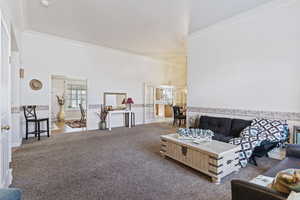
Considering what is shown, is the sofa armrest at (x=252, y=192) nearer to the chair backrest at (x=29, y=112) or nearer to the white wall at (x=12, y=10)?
the white wall at (x=12, y=10)

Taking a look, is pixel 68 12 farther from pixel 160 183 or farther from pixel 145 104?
pixel 145 104

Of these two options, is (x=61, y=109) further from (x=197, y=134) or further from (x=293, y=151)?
(x=293, y=151)

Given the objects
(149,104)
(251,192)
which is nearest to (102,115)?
(149,104)

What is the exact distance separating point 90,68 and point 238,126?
5178mm

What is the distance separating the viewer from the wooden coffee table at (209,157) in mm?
2145

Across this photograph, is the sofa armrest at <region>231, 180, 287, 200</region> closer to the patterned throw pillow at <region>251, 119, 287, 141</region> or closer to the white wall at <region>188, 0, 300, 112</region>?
the patterned throw pillow at <region>251, 119, 287, 141</region>

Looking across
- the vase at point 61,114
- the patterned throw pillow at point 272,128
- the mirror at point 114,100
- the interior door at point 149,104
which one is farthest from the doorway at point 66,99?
the patterned throw pillow at point 272,128

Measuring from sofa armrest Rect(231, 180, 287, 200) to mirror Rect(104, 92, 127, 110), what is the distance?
18.2ft

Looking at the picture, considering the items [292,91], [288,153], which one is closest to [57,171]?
[288,153]

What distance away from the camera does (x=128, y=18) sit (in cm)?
387

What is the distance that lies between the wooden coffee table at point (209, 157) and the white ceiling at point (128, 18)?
9.67 ft

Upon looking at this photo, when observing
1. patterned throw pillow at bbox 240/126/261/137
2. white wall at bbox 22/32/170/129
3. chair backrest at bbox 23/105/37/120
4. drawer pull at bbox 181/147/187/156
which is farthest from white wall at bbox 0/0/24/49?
patterned throw pillow at bbox 240/126/261/137

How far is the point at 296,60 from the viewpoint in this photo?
2861 millimetres

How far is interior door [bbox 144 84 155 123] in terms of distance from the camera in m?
7.30
